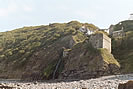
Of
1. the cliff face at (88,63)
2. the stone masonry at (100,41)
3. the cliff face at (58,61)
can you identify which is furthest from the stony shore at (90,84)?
the stone masonry at (100,41)

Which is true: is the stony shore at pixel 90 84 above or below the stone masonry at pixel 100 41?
below

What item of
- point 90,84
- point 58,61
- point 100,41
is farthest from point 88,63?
point 90,84

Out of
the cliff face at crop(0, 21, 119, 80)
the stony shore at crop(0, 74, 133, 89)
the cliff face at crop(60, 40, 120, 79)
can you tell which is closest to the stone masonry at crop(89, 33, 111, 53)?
the cliff face at crop(60, 40, 120, 79)

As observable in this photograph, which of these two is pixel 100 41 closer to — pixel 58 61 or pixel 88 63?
pixel 88 63

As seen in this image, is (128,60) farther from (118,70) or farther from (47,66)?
(47,66)

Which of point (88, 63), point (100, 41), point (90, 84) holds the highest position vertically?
point (100, 41)

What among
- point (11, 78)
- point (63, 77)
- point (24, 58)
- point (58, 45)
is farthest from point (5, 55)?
point (63, 77)

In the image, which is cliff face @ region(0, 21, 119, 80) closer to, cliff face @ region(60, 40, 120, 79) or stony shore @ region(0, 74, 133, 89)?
cliff face @ region(60, 40, 120, 79)

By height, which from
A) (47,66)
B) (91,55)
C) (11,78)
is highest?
(91,55)

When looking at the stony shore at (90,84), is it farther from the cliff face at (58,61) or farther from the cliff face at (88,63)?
the cliff face at (58,61)

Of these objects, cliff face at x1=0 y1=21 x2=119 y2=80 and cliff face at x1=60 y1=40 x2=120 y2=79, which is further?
cliff face at x1=0 y1=21 x2=119 y2=80

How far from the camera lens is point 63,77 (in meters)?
54.2

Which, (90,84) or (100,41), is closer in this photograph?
(90,84)

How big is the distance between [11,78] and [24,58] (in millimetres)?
10494
